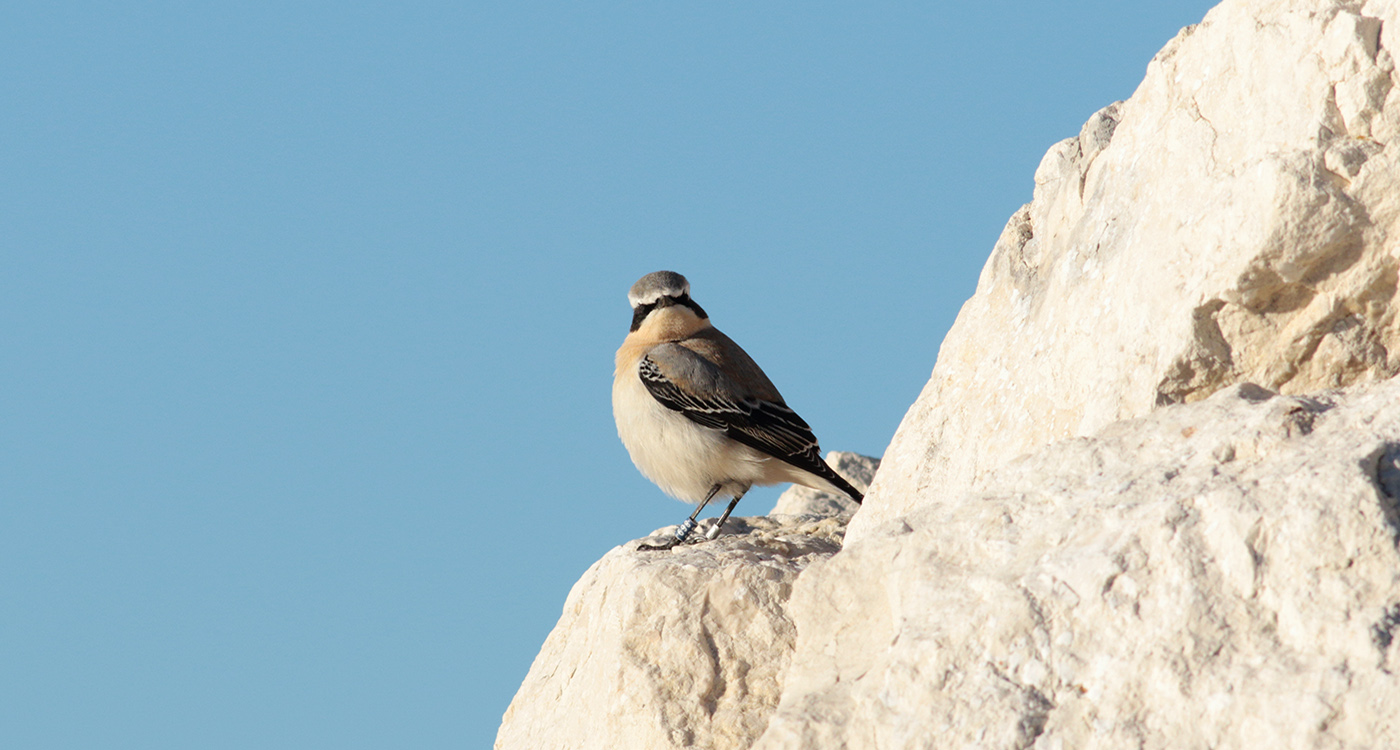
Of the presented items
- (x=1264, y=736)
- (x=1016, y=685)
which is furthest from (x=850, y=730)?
(x=1264, y=736)

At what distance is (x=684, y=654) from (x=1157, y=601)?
236 cm

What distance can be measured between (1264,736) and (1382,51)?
2615mm

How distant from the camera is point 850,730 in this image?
4117 millimetres

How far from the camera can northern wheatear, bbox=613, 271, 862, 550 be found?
33.6ft

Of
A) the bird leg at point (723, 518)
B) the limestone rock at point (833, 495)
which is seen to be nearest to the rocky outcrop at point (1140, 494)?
the bird leg at point (723, 518)

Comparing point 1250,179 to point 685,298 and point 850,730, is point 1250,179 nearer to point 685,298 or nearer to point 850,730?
point 850,730

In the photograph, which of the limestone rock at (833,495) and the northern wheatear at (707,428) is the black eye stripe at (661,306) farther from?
the limestone rock at (833,495)

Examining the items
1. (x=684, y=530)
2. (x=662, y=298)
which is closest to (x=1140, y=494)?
(x=684, y=530)

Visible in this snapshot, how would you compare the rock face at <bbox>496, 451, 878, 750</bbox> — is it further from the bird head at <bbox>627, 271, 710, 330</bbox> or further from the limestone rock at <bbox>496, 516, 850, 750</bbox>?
the bird head at <bbox>627, 271, 710, 330</bbox>

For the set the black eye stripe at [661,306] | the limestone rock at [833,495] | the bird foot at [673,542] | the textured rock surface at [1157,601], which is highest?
the black eye stripe at [661,306]

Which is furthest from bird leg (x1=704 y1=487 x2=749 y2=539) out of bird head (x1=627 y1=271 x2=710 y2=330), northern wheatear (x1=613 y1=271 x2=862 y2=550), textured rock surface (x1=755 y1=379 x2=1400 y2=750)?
textured rock surface (x1=755 y1=379 x2=1400 y2=750)

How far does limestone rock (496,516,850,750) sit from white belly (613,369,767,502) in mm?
3594

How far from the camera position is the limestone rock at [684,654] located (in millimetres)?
5363

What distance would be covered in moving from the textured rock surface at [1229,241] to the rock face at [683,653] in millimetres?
990
